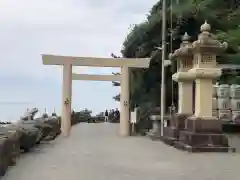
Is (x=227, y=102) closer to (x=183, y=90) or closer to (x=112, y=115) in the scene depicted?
(x=183, y=90)

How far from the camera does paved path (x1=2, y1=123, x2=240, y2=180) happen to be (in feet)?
33.2

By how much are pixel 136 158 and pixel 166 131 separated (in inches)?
289

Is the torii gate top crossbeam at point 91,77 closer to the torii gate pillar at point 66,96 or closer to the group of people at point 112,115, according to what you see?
the torii gate pillar at point 66,96

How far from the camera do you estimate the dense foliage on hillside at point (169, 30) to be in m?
27.5

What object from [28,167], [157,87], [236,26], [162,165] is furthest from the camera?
[157,87]

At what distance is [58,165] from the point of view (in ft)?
39.0

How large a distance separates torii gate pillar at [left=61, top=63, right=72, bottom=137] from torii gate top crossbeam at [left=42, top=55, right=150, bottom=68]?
1.05ft

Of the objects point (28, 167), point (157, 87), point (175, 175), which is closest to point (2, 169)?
point (28, 167)

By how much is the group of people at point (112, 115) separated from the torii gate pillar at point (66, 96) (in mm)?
20461

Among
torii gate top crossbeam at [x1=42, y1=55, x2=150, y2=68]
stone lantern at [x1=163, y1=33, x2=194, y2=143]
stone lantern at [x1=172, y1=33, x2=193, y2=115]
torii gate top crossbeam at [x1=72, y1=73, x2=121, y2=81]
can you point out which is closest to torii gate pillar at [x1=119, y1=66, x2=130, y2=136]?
torii gate top crossbeam at [x1=42, y1=55, x2=150, y2=68]

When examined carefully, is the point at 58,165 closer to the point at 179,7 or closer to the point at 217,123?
the point at 217,123

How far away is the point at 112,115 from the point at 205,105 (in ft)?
102

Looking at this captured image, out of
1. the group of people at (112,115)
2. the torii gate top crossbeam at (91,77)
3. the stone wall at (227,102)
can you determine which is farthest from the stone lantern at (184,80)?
the group of people at (112,115)

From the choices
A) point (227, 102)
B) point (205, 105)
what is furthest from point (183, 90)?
point (227, 102)
